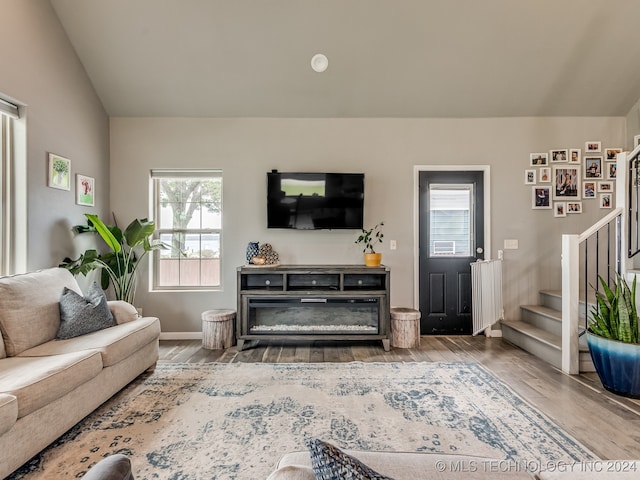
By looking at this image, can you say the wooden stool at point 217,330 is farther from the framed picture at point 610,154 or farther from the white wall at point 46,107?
the framed picture at point 610,154

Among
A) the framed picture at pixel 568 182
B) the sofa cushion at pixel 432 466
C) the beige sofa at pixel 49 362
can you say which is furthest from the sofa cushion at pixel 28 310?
the framed picture at pixel 568 182

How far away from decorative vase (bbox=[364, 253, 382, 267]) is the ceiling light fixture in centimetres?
209

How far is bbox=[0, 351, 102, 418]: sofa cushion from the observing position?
5.70 feet

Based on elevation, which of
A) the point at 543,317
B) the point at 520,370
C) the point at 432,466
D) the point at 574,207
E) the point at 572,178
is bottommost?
the point at 520,370

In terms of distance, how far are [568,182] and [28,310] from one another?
5.60 m

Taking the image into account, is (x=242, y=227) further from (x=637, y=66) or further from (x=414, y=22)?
(x=637, y=66)

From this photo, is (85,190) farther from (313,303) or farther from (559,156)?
(559,156)

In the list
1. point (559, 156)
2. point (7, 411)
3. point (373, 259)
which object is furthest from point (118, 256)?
point (559, 156)

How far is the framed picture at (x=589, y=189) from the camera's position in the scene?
13.8ft

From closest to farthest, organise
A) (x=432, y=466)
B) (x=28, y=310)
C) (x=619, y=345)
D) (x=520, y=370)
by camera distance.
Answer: (x=432, y=466)
(x=28, y=310)
(x=619, y=345)
(x=520, y=370)

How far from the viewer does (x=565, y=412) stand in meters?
2.33

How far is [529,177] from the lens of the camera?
167 inches

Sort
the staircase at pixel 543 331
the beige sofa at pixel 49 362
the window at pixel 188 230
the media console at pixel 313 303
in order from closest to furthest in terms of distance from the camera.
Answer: the beige sofa at pixel 49 362 < the staircase at pixel 543 331 < the media console at pixel 313 303 < the window at pixel 188 230

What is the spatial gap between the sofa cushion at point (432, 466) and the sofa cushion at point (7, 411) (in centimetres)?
148
